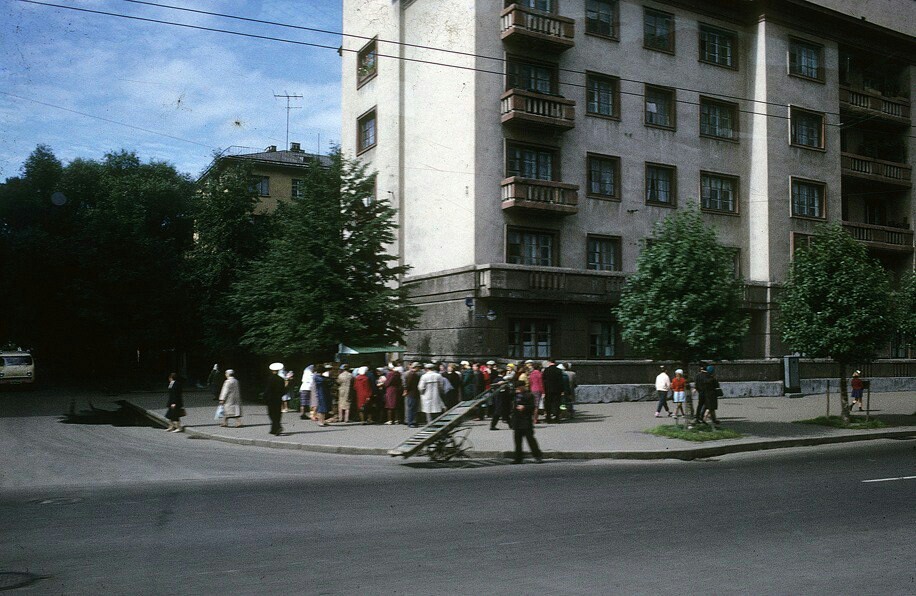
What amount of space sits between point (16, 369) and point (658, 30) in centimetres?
3342

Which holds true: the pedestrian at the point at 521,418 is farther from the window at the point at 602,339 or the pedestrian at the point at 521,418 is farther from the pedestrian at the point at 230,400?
the window at the point at 602,339

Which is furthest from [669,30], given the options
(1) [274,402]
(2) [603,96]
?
(1) [274,402]

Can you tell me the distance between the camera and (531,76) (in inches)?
1179

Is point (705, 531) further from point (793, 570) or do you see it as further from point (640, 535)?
point (793, 570)

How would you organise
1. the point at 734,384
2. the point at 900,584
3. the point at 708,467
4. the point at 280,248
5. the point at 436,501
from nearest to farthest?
the point at 900,584 → the point at 436,501 → the point at 708,467 → the point at 280,248 → the point at 734,384

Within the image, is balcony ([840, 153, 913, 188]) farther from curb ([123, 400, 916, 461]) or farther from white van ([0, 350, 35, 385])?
white van ([0, 350, 35, 385])

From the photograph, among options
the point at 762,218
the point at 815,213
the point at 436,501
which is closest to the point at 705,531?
the point at 436,501

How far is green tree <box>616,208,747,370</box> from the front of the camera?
18.6m

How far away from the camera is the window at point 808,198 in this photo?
115 ft

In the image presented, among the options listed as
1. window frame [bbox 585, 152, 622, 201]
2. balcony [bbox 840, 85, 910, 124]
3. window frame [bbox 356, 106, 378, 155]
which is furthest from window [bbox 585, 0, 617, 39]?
balcony [bbox 840, 85, 910, 124]

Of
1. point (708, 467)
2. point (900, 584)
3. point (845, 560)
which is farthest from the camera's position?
point (708, 467)

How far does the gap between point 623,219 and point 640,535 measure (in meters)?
24.5

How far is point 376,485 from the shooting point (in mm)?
11508

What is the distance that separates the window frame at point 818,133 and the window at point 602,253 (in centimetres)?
1053
